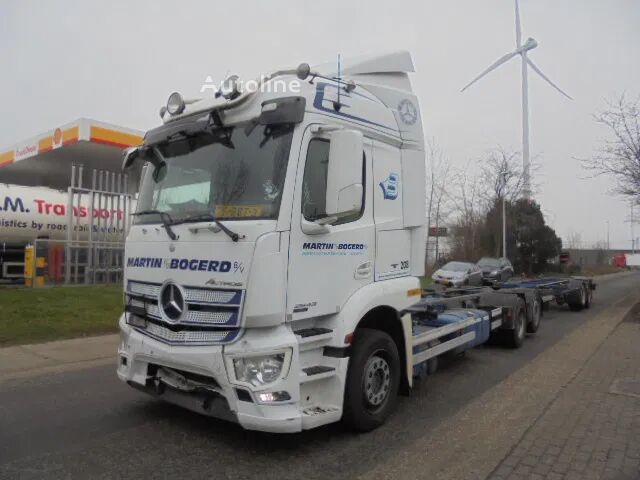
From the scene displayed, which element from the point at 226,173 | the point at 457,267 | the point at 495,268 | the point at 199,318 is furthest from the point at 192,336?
the point at 495,268

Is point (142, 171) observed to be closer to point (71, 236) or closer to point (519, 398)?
point (519, 398)

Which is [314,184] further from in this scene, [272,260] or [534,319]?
[534,319]

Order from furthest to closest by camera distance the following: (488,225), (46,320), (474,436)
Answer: (488,225), (46,320), (474,436)

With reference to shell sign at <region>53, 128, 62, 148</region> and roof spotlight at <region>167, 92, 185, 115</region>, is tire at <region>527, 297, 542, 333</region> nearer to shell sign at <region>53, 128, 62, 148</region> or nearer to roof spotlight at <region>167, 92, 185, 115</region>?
roof spotlight at <region>167, 92, 185, 115</region>

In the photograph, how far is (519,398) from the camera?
6035 mm

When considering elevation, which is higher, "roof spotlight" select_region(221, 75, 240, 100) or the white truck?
"roof spotlight" select_region(221, 75, 240, 100)

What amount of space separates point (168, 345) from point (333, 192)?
1839mm

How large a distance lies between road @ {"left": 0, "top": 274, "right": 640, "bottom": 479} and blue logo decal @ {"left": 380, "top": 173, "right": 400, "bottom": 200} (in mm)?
2237

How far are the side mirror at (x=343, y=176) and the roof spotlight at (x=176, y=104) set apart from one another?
157 cm

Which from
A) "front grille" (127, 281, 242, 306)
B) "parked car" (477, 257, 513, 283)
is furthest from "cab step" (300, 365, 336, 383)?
"parked car" (477, 257, 513, 283)

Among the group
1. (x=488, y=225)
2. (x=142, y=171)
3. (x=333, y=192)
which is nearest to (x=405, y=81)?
(x=333, y=192)

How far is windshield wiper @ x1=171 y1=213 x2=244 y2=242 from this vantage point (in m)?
3.84

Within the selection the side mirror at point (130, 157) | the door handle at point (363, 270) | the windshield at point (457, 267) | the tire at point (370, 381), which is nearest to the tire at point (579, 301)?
the windshield at point (457, 267)

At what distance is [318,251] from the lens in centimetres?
420
